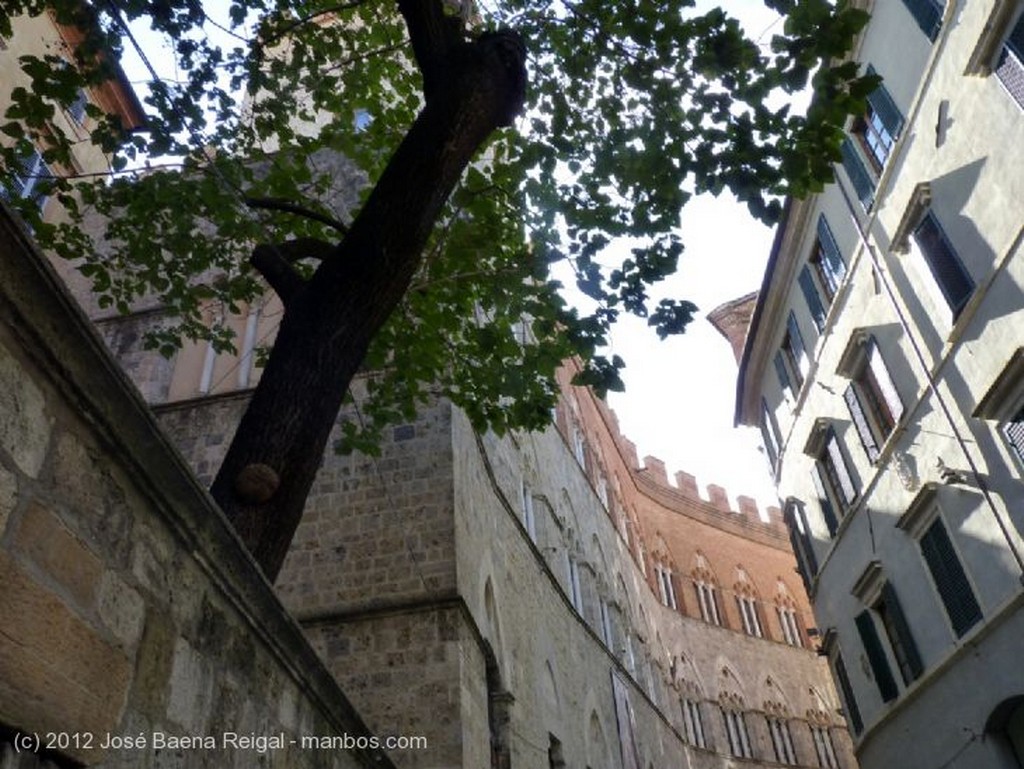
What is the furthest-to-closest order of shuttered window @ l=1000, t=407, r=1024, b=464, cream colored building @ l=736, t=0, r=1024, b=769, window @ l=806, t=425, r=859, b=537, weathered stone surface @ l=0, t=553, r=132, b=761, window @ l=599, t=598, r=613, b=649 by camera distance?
window @ l=599, t=598, r=613, b=649, window @ l=806, t=425, r=859, b=537, cream colored building @ l=736, t=0, r=1024, b=769, shuttered window @ l=1000, t=407, r=1024, b=464, weathered stone surface @ l=0, t=553, r=132, b=761

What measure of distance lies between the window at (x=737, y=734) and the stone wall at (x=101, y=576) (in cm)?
2730

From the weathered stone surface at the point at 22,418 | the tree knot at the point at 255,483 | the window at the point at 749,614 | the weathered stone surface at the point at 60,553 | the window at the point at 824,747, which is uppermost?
the window at the point at 749,614

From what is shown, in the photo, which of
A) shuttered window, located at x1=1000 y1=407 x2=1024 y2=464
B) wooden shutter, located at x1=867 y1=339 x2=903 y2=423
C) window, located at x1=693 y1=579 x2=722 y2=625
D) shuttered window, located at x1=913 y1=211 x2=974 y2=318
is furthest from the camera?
window, located at x1=693 y1=579 x2=722 y2=625

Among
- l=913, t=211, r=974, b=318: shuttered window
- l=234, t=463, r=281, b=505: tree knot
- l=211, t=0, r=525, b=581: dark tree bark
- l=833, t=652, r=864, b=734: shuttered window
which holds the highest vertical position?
l=913, t=211, r=974, b=318: shuttered window

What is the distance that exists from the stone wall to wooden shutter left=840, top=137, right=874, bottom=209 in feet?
36.1

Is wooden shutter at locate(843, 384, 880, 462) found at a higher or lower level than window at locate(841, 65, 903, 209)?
lower

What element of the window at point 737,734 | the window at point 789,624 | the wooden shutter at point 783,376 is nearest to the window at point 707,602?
the window at point 789,624

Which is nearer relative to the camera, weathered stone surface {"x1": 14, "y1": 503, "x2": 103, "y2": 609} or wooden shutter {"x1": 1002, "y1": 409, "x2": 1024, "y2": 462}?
weathered stone surface {"x1": 14, "y1": 503, "x2": 103, "y2": 609}

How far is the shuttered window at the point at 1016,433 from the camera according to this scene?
8648 mm

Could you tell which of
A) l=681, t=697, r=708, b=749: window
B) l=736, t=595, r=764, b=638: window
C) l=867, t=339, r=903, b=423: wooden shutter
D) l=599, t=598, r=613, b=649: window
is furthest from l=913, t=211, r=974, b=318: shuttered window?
l=736, t=595, r=764, b=638: window

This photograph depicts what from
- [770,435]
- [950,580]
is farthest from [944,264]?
[770,435]

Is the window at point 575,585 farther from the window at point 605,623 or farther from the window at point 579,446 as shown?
the window at point 579,446

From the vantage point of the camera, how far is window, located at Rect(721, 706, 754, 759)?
2731cm

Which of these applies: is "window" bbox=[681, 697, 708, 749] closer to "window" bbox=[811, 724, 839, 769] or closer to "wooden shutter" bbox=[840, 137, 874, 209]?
"window" bbox=[811, 724, 839, 769]
